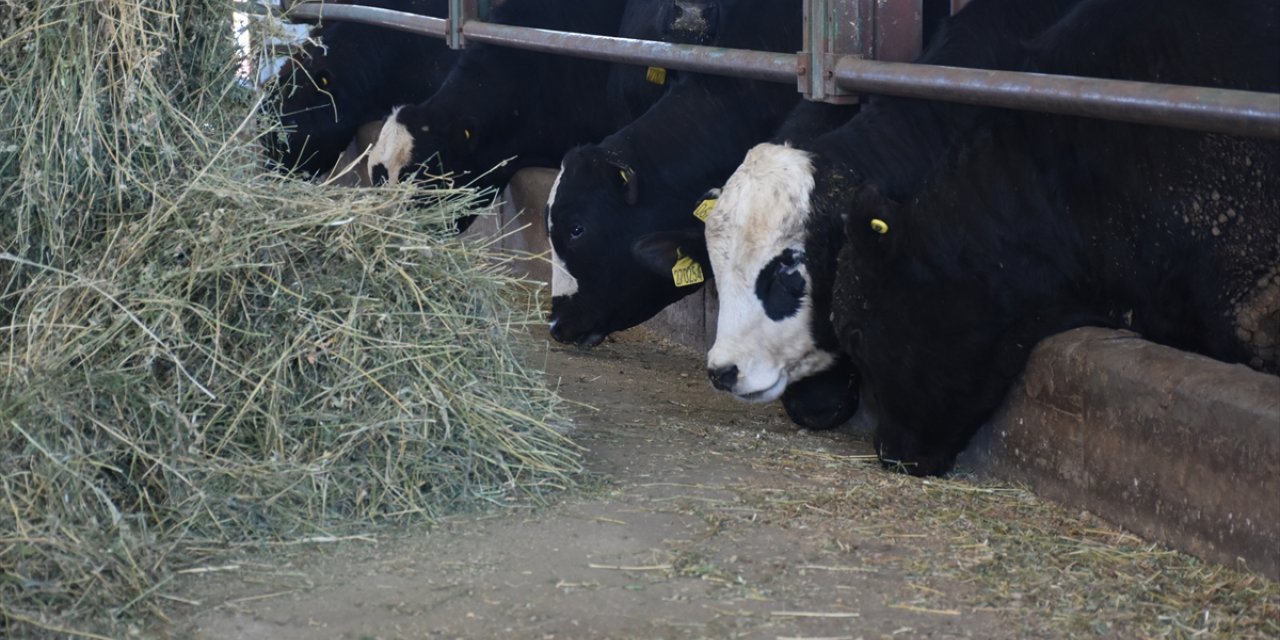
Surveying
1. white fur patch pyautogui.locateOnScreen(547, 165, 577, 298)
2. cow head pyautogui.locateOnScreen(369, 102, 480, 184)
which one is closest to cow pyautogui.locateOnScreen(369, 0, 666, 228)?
cow head pyautogui.locateOnScreen(369, 102, 480, 184)

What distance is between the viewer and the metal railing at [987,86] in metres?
3.59

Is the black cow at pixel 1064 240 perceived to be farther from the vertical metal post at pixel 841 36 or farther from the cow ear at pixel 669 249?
the cow ear at pixel 669 249

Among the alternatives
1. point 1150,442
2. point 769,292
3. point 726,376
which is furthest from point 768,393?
point 1150,442

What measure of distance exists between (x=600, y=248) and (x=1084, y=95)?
302 centimetres

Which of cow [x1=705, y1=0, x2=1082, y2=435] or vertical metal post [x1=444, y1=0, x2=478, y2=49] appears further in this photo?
vertical metal post [x1=444, y1=0, x2=478, y2=49]

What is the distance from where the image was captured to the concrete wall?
143 inches

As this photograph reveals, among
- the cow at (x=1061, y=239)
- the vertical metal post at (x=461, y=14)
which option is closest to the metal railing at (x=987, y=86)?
the cow at (x=1061, y=239)

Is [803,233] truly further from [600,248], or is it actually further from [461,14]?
[461,14]

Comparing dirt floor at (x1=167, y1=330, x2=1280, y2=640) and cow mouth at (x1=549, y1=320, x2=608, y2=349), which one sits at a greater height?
dirt floor at (x1=167, y1=330, x2=1280, y2=640)

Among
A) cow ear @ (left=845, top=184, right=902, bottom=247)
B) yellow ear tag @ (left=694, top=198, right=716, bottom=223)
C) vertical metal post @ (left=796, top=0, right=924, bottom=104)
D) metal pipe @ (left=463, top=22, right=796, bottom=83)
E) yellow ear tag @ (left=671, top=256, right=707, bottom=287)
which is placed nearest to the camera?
cow ear @ (left=845, top=184, right=902, bottom=247)

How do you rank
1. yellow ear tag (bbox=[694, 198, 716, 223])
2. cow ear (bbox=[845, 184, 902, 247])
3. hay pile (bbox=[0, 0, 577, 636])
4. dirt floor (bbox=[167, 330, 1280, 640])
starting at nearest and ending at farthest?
dirt floor (bbox=[167, 330, 1280, 640]), hay pile (bbox=[0, 0, 577, 636]), cow ear (bbox=[845, 184, 902, 247]), yellow ear tag (bbox=[694, 198, 716, 223])

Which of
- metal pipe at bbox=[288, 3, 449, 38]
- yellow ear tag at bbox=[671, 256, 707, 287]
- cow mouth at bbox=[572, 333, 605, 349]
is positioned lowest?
cow mouth at bbox=[572, 333, 605, 349]

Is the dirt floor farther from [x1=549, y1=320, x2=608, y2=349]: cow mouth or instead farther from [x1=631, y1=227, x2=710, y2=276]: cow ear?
[x1=549, y1=320, x2=608, y2=349]: cow mouth

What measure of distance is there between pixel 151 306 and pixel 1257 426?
2896mm
